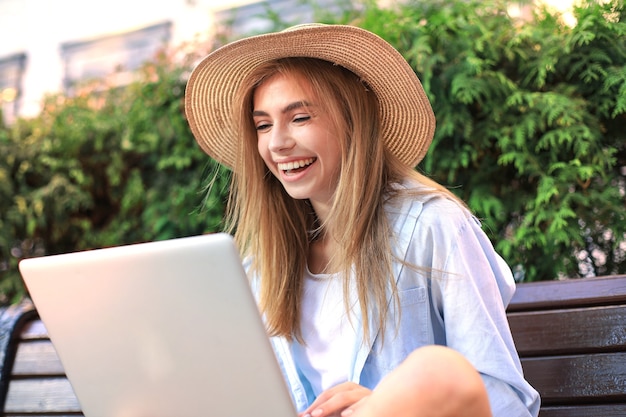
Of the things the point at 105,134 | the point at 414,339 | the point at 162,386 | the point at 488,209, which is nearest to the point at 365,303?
the point at 414,339

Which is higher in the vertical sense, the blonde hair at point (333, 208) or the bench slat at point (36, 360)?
the blonde hair at point (333, 208)

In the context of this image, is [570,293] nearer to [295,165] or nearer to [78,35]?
[295,165]

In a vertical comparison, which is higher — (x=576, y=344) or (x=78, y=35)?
(x=78, y=35)

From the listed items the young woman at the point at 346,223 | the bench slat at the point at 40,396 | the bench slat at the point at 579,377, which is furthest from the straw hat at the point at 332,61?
the bench slat at the point at 40,396

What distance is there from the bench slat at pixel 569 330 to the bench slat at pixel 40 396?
1368 millimetres

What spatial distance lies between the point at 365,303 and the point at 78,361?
2.00ft

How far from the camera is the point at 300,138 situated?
1.76 metres

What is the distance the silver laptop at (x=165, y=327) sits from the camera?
1192mm

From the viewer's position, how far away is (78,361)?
1407mm

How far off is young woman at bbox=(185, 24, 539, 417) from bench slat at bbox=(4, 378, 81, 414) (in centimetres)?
81

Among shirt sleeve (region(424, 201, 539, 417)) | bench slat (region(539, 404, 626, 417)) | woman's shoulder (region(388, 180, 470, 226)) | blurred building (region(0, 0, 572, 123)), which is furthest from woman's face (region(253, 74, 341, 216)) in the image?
blurred building (region(0, 0, 572, 123))

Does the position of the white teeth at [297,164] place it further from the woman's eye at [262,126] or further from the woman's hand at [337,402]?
the woman's hand at [337,402]

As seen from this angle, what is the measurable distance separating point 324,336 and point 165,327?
624mm

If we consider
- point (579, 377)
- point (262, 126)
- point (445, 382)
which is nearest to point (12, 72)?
point (262, 126)
